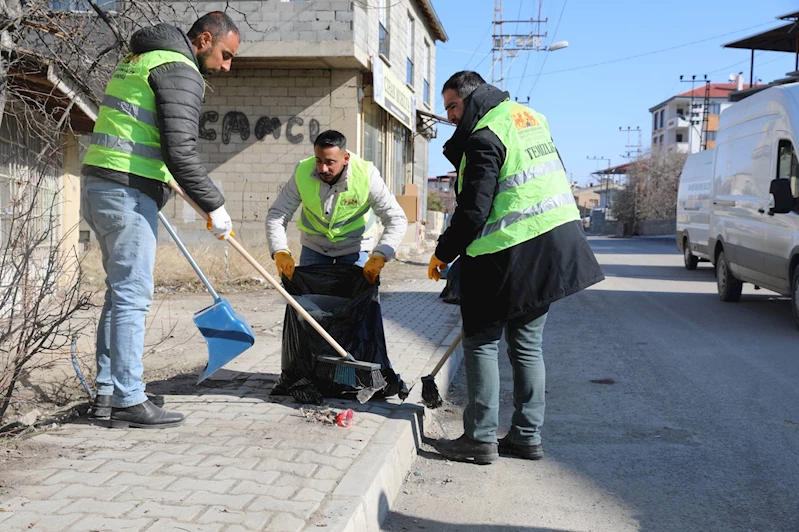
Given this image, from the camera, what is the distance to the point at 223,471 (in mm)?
3236

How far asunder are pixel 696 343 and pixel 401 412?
14.6 feet

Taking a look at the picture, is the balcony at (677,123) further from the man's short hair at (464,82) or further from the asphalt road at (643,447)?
the man's short hair at (464,82)

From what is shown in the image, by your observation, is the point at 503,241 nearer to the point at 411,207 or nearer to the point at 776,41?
the point at 411,207

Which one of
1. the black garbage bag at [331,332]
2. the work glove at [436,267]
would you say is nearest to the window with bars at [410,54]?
→ the black garbage bag at [331,332]

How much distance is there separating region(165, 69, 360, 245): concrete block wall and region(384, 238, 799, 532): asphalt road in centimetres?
831

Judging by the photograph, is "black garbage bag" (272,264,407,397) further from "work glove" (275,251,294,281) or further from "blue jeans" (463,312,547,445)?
"blue jeans" (463,312,547,445)

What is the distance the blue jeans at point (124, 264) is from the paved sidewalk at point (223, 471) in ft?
0.98

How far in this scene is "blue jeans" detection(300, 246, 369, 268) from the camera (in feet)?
16.5

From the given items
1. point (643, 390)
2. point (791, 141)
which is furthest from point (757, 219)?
point (643, 390)

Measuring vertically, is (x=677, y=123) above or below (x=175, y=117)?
above

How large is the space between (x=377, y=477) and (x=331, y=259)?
2032 millimetres

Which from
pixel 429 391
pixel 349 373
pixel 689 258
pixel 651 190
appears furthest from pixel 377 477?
pixel 651 190

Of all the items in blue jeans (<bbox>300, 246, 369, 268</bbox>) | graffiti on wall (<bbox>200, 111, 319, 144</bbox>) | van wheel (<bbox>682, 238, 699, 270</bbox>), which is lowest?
van wheel (<bbox>682, 238, 699, 270</bbox>)

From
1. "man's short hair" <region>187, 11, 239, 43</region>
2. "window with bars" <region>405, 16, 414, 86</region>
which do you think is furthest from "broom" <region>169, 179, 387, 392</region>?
"window with bars" <region>405, 16, 414, 86</region>
